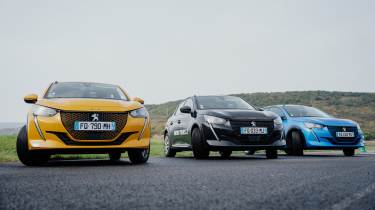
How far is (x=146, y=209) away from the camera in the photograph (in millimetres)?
3424

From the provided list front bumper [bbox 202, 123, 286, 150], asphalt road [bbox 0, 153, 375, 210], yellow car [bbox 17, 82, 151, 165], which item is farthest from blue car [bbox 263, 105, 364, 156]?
asphalt road [bbox 0, 153, 375, 210]

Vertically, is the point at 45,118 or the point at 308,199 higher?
the point at 45,118

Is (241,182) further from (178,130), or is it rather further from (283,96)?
(283,96)

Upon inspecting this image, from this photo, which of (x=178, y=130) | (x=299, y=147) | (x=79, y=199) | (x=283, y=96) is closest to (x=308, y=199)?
(x=79, y=199)

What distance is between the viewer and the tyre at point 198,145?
10.5 m

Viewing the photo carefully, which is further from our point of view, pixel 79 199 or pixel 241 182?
pixel 241 182

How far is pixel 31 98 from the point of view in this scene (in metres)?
8.51

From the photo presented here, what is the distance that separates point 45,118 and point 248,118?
4315mm

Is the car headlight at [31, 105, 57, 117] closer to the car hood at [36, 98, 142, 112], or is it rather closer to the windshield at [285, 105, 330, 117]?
the car hood at [36, 98, 142, 112]

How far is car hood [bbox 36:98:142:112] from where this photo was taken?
312 inches

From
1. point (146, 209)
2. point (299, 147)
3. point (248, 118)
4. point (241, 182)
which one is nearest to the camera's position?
point (146, 209)

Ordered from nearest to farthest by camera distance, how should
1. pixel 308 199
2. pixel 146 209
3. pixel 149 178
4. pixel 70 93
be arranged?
1. pixel 146 209
2. pixel 308 199
3. pixel 149 178
4. pixel 70 93

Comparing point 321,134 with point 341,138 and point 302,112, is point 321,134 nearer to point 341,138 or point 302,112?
point 341,138

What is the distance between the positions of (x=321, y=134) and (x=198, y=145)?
3982mm
